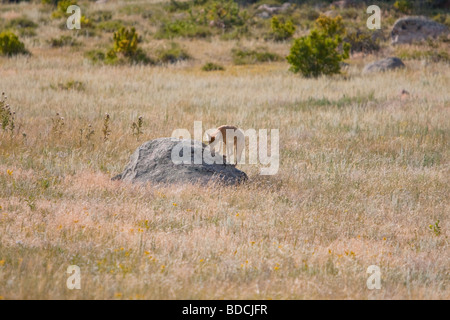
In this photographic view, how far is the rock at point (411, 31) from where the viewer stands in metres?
26.2

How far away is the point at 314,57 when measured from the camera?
764 inches

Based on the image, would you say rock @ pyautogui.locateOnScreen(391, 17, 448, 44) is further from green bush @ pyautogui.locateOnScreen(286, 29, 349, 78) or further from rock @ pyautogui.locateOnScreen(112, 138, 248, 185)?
rock @ pyautogui.locateOnScreen(112, 138, 248, 185)

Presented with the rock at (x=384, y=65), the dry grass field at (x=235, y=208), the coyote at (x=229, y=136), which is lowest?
the dry grass field at (x=235, y=208)

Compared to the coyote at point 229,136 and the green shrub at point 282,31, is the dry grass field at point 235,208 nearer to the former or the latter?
the coyote at point 229,136

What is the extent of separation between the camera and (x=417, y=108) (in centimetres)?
1329

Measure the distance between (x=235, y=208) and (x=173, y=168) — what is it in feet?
4.45

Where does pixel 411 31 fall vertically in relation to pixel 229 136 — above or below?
above

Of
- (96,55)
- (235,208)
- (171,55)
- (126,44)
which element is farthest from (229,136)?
(96,55)

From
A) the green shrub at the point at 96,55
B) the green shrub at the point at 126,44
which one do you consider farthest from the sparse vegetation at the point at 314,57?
the green shrub at the point at 96,55

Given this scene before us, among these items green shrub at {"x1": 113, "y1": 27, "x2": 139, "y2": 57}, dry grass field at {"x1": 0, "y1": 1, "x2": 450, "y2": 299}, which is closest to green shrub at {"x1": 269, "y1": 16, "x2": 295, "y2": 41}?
green shrub at {"x1": 113, "y1": 27, "x2": 139, "y2": 57}

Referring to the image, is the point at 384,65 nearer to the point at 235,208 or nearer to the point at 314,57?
the point at 314,57

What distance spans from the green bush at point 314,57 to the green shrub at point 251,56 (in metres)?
4.07

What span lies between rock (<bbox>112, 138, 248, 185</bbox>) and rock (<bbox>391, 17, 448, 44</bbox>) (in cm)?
2189
